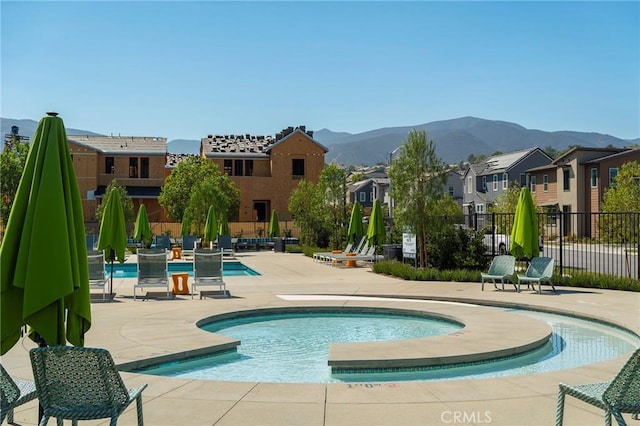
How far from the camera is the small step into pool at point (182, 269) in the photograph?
23578 mm

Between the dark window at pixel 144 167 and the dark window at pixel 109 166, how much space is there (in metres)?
2.32

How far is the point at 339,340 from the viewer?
36.5 ft

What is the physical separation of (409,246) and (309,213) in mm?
15663

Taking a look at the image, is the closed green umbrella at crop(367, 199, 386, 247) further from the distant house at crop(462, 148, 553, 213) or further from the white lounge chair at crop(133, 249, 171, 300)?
the distant house at crop(462, 148, 553, 213)

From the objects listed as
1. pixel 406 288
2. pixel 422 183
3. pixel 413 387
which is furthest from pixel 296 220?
pixel 413 387

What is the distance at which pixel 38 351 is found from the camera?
15.3 ft

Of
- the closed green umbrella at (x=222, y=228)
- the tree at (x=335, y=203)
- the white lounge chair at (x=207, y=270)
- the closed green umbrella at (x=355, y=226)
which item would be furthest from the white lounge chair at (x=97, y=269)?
the closed green umbrella at (x=222, y=228)

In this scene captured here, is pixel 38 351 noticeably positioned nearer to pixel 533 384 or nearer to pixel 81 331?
pixel 81 331

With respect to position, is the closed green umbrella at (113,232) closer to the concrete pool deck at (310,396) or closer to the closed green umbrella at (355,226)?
the concrete pool deck at (310,396)

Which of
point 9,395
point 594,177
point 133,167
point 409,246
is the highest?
point 133,167

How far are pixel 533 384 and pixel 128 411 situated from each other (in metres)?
4.36

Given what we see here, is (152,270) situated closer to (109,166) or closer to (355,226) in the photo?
(355,226)
